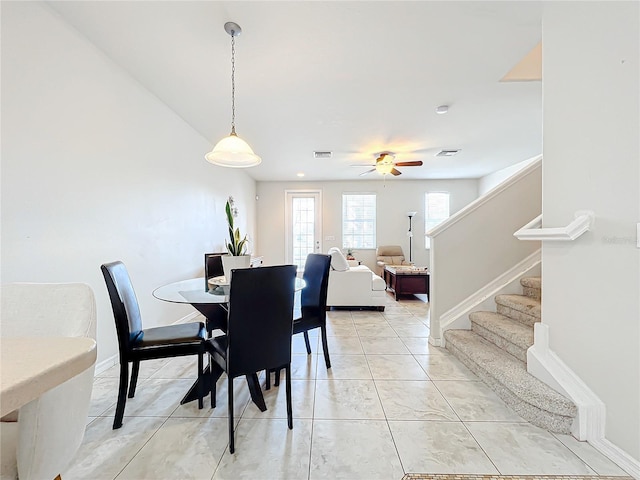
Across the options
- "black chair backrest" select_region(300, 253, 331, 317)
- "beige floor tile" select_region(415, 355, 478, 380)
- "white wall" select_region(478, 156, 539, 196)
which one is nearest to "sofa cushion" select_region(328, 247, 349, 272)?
"black chair backrest" select_region(300, 253, 331, 317)

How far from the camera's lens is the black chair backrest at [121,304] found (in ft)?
5.10

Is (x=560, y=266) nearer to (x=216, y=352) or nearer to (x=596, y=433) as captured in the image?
(x=596, y=433)

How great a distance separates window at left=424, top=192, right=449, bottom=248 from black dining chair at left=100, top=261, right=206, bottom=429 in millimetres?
6410

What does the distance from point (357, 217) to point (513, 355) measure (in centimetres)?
526

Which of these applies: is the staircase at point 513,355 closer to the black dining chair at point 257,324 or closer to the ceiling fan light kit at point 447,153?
the black dining chair at point 257,324

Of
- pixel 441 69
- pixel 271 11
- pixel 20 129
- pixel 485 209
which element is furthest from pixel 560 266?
pixel 20 129

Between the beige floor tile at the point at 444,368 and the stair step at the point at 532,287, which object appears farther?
the stair step at the point at 532,287

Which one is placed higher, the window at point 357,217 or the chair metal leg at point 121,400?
the window at point 357,217

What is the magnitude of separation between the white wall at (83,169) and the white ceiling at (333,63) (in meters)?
0.25

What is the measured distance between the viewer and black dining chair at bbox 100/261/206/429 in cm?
157

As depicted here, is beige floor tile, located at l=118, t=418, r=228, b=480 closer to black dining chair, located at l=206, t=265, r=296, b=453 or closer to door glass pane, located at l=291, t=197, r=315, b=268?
black dining chair, located at l=206, t=265, r=296, b=453

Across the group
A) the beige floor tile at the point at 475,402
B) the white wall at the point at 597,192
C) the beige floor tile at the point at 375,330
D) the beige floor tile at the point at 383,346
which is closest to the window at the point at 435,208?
the beige floor tile at the point at 375,330

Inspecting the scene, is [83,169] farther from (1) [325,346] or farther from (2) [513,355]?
(2) [513,355]

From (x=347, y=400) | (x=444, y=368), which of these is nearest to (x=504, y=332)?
(x=444, y=368)
